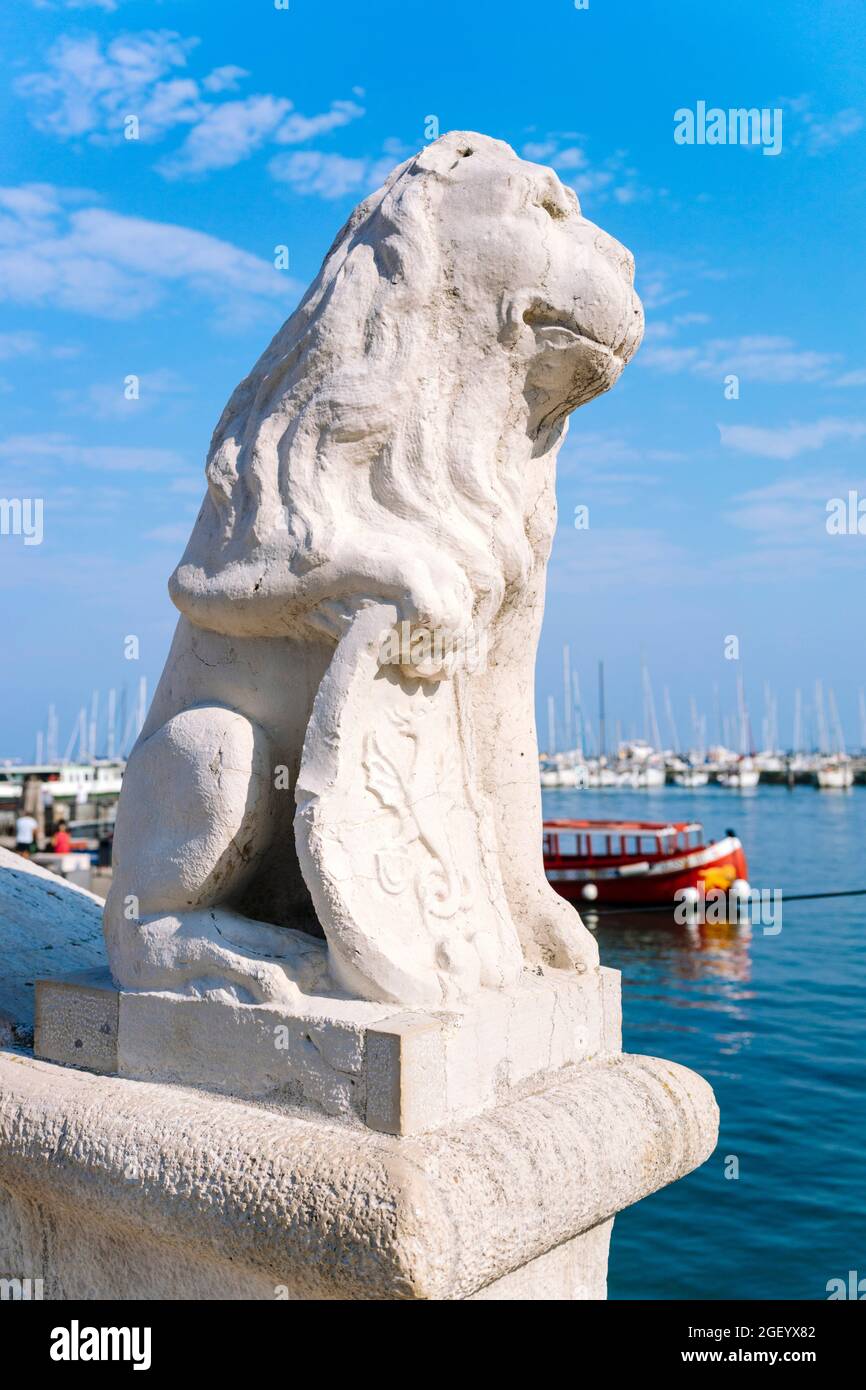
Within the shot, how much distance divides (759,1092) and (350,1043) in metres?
8.57

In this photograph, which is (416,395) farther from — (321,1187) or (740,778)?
(740,778)

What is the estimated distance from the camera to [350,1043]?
222 cm

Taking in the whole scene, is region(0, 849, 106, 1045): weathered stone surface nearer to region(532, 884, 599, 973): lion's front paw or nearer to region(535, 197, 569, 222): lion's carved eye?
region(532, 884, 599, 973): lion's front paw

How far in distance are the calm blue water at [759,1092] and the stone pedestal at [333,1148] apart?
14.4ft

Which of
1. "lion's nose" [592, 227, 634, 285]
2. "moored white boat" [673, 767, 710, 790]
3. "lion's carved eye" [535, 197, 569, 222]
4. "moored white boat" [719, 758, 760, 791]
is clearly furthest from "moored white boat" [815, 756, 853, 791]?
"lion's carved eye" [535, 197, 569, 222]

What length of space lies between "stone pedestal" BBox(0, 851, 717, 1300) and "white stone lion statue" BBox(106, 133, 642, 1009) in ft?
0.45

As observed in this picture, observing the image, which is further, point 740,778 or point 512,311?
point 740,778

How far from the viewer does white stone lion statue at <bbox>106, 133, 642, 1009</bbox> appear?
2.40 meters

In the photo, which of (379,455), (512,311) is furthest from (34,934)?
(512,311)

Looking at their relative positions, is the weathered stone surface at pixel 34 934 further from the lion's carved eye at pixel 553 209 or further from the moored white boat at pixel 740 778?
the moored white boat at pixel 740 778

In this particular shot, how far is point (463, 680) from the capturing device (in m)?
2.63

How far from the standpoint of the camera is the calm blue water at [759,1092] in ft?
21.9

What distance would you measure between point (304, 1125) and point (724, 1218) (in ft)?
19.7
